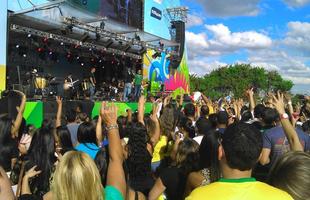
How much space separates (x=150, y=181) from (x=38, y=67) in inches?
718

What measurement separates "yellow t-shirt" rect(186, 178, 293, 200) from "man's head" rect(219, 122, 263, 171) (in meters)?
0.09

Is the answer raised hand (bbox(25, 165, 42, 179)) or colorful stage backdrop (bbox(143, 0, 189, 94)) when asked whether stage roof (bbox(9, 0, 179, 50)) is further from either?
raised hand (bbox(25, 165, 42, 179))

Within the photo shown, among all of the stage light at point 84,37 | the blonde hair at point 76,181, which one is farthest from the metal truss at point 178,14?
the blonde hair at point 76,181

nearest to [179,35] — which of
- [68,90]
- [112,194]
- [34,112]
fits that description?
[68,90]

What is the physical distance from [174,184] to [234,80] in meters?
57.6

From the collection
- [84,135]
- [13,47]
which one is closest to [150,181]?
[84,135]

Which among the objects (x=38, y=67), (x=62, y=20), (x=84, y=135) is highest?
(x=62, y=20)

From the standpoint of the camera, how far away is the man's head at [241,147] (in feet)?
6.98

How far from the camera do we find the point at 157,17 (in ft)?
83.8

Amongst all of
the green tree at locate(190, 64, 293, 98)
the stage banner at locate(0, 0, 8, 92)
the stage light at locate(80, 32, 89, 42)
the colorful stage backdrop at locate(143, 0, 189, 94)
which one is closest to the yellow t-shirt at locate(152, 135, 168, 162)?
the stage banner at locate(0, 0, 8, 92)

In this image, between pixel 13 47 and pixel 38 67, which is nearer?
pixel 13 47

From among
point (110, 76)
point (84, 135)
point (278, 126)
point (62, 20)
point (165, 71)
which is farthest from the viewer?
point (165, 71)

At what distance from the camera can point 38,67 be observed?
20.7 meters

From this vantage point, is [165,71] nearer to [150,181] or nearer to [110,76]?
[110,76]
